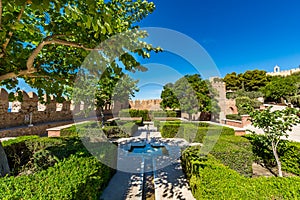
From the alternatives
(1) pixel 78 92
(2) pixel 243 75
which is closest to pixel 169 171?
(1) pixel 78 92

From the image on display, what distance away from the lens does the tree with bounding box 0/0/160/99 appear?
8.93 feet

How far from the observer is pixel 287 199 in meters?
2.38

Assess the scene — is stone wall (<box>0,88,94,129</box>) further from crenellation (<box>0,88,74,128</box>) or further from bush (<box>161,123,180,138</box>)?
bush (<box>161,123,180,138</box>)

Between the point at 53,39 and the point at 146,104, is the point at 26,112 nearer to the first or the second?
the point at 53,39

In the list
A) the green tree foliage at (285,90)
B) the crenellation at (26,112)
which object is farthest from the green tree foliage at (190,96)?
the green tree foliage at (285,90)

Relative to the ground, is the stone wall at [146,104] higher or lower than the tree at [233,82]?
lower

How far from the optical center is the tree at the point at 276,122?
3.95 meters

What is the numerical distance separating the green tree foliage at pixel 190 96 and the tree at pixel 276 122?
13779 mm

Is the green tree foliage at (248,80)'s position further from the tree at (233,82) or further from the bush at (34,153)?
the bush at (34,153)

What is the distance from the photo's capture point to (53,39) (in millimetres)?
3039

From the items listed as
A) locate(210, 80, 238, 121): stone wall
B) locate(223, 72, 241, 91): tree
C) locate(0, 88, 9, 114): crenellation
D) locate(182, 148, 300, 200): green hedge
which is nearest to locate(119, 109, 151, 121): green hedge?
locate(210, 80, 238, 121): stone wall

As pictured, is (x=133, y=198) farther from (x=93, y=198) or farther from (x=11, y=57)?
(x=11, y=57)

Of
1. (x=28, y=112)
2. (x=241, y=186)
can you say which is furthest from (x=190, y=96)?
(x=241, y=186)

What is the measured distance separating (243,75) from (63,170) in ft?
136
